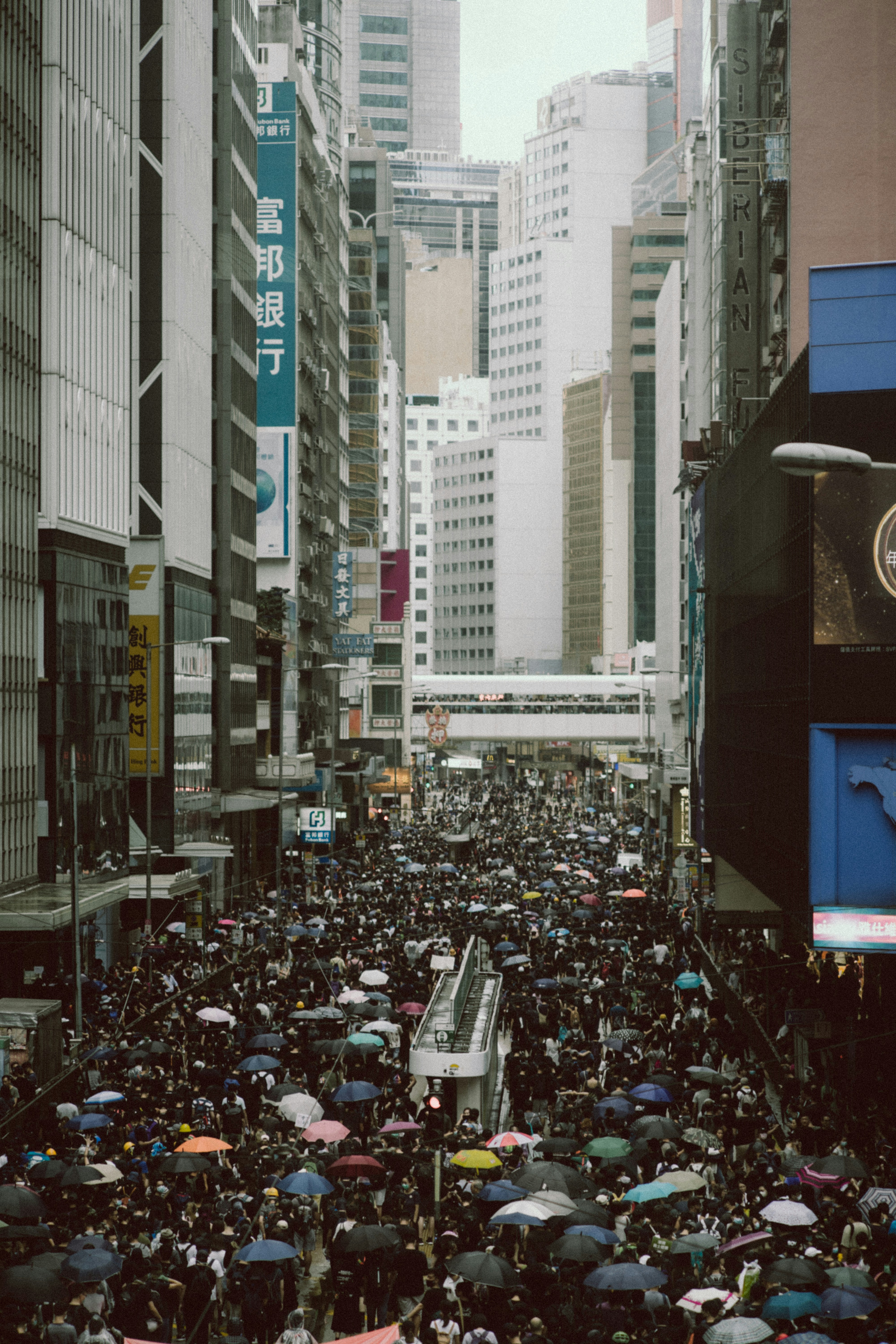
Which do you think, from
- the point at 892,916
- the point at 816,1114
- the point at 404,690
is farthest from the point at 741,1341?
the point at 404,690

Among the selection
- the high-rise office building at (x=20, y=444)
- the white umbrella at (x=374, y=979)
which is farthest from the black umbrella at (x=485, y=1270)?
the high-rise office building at (x=20, y=444)

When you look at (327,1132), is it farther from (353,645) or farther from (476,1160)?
(353,645)

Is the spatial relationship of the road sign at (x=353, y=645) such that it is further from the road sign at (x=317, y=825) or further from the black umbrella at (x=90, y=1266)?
the black umbrella at (x=90, y=1266)

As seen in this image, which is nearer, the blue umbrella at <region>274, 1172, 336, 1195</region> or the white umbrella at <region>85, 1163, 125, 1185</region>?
the blue umbrella at <region>274, 1172, 336, 1195</region>

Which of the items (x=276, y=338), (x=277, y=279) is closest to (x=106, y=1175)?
(x=277, y=279)

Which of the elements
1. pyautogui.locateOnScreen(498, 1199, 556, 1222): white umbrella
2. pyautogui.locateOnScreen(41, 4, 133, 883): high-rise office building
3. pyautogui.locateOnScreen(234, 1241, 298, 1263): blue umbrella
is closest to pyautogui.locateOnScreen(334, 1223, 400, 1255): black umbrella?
pyautogui.locateOnScreen(234, 1241, 298, 1263): blue umbrella

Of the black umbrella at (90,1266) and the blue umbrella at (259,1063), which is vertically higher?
the black umbrella at (90,1266)

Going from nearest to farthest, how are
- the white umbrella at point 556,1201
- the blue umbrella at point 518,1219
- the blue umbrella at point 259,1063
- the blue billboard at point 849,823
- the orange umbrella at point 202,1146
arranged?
the blue umbrella at point 518,1219 → the white umbrella at point 556,1201 → the orange umbrella at point 202,1146 → the blue umbrella at point 259,1063 → the blue billboard at point 849,823

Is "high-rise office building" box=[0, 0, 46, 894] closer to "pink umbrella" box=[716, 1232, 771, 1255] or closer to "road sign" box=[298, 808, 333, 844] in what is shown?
"road sign" box=[298, 808, 333, 844]
